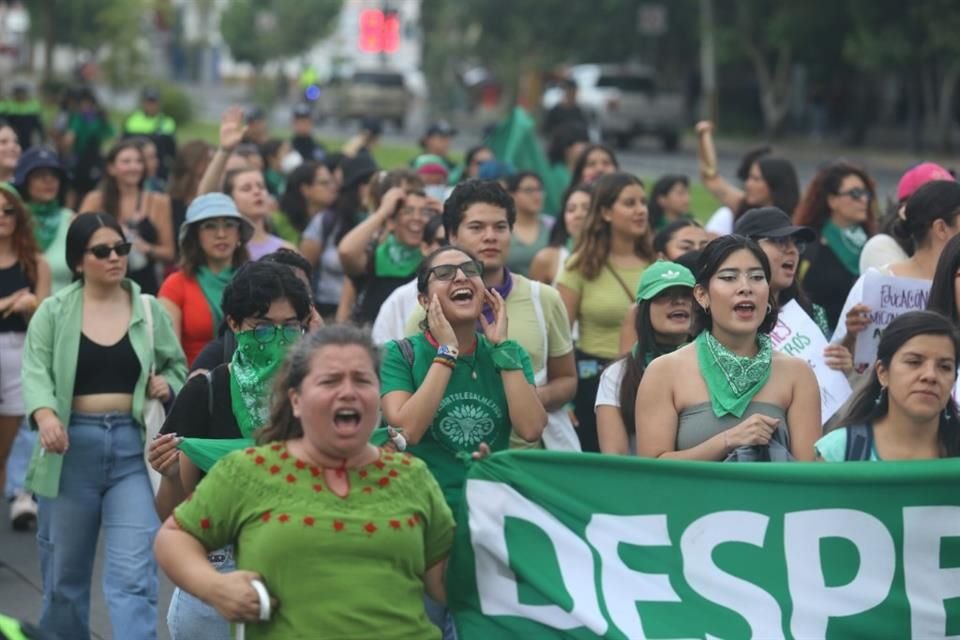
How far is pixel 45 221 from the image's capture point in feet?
37.2

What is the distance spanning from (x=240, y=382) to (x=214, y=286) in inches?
114

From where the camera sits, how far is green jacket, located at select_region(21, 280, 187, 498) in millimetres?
7539

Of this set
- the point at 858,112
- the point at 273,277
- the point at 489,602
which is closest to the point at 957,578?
the point at 489,602

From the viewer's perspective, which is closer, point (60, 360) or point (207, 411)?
point (207, 411)

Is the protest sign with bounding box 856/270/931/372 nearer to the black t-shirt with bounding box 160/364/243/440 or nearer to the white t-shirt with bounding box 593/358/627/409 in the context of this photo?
the white t-shirt with bounding box 593/358/627/409

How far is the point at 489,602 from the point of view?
18.4ft

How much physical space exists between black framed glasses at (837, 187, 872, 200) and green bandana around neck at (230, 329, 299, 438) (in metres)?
5.07

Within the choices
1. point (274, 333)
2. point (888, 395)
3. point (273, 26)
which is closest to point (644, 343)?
point (888, 395)

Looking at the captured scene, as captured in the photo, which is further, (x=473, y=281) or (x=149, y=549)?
(x=149, y=549)

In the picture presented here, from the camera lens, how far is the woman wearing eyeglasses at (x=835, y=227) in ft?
33.3

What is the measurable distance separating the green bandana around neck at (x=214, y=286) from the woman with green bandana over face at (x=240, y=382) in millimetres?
2594

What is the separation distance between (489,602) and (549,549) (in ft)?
0.76

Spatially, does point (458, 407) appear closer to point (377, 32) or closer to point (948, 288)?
point (948, 288)

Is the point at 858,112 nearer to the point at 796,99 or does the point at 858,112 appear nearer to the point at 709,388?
the point at 796,99
